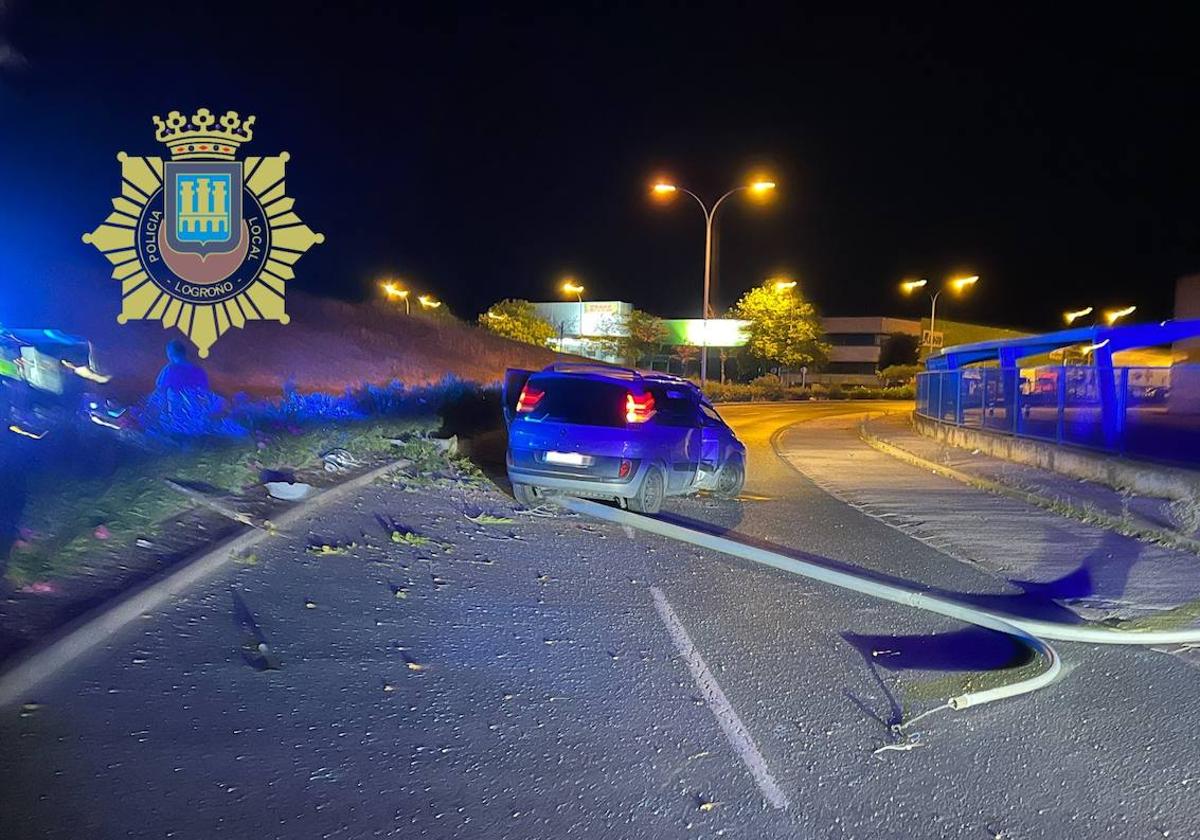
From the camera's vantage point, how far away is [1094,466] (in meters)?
13.0

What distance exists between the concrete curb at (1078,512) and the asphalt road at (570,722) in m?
3.20

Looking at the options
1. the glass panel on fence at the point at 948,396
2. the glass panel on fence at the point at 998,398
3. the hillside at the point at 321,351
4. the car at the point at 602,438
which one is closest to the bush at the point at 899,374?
the hillside at the point at 321,351

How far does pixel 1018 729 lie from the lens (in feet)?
14.8

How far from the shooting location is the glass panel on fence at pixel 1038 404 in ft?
53.6

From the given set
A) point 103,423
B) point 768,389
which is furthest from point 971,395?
point 768,389

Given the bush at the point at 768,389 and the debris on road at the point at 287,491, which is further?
the bush at the point at 768,389

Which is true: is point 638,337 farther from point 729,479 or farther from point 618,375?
point 618,375

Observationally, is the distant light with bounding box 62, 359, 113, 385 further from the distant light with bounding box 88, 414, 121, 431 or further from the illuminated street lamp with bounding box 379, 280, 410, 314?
the illuminated street lamp with bounding box 379, 280, 410, 314

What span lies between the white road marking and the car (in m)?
3.37

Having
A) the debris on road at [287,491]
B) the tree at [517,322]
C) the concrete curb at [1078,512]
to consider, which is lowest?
the concrete curb at [1078,512]

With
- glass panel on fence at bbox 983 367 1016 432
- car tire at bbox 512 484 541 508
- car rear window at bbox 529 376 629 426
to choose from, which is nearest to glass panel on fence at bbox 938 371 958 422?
glass panel on fence at bbox 983 367 1016 432

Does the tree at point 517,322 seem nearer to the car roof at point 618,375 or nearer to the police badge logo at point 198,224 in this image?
the police badge logo at point 198,224

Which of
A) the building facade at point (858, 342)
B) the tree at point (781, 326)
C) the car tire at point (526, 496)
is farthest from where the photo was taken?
the building facade at point (858, 342)

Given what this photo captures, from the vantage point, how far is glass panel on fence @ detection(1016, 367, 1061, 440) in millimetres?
16344
